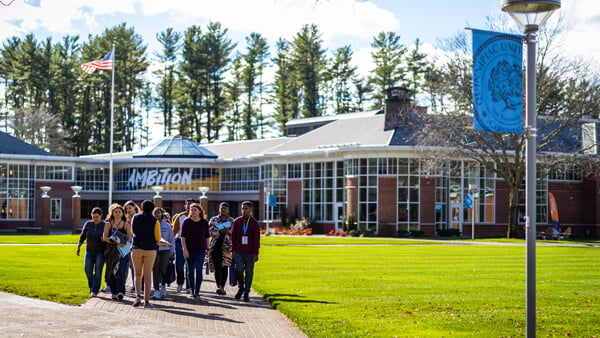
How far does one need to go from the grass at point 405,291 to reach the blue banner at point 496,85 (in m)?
3.73

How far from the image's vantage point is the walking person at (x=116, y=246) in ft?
49.5

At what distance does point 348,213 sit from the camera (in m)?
52.6

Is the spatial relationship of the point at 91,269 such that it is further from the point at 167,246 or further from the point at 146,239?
the point at 146,239

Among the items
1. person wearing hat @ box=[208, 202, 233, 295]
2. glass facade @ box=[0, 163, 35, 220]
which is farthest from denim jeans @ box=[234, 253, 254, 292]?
glass facade @ box=[0, 163, 35, 220]

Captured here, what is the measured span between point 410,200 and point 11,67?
5492cm

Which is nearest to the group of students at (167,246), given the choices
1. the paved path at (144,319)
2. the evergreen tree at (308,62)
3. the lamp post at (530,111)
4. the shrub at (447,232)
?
the paved path at (144,319)

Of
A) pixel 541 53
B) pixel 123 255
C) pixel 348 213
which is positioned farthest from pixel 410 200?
pixel 123 255

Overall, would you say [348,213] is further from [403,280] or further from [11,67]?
[11,67]

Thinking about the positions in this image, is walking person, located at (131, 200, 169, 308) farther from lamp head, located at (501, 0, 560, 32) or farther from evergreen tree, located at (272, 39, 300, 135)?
evergreen tree, located at (272, 39, 300, 135)

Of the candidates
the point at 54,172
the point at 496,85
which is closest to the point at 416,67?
the point at 54,172

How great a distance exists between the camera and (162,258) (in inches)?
631

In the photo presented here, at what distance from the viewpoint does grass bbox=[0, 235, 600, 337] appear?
11711mm

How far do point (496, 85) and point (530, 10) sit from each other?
2.70 feet

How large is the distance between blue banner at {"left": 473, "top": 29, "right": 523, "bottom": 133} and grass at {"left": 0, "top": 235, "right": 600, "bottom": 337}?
12.2ft
